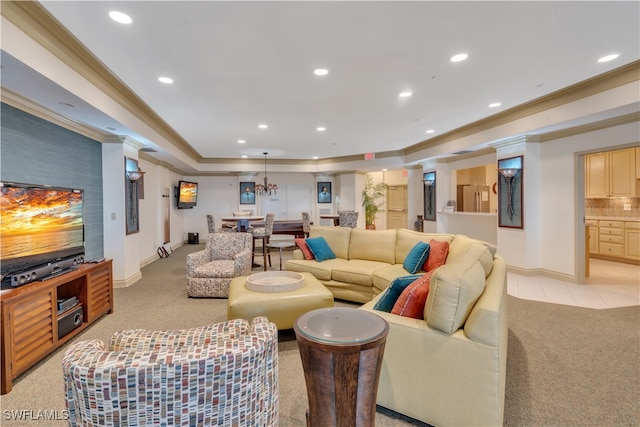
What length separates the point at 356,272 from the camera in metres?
3.78

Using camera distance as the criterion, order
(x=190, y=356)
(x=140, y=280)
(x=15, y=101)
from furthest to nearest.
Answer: (x=140, y=280) < (x=15, y=101) < (x=190, y=356)

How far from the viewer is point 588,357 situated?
259 cm

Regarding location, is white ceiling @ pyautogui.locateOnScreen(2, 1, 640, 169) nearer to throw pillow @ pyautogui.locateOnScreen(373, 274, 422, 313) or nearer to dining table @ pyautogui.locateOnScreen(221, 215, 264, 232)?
throw pillow @ pyautogui.locateOnScreen(373, 274, 422, 313)

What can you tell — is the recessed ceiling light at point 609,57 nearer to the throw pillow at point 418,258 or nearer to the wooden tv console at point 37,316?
the throw pillow at point 418,258

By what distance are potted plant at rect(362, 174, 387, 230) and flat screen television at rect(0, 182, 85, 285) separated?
8.14m

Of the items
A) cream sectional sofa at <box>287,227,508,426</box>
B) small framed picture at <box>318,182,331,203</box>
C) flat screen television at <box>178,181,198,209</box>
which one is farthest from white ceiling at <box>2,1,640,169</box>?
small framed picture at <box>318,182,331,203</box>

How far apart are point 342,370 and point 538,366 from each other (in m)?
2.00

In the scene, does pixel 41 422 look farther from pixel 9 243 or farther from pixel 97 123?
pixel 97 123

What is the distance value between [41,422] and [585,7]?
4742mm

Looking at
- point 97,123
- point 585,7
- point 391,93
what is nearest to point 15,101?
point 97,123

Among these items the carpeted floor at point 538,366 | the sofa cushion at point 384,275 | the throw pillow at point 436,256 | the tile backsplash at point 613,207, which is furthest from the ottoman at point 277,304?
the tile backsplash at point 613,207

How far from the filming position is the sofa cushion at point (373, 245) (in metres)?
4.18

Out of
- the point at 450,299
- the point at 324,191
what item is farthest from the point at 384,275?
the point at 324,191

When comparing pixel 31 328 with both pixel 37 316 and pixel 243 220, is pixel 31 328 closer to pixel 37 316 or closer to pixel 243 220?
pixel 37 316
